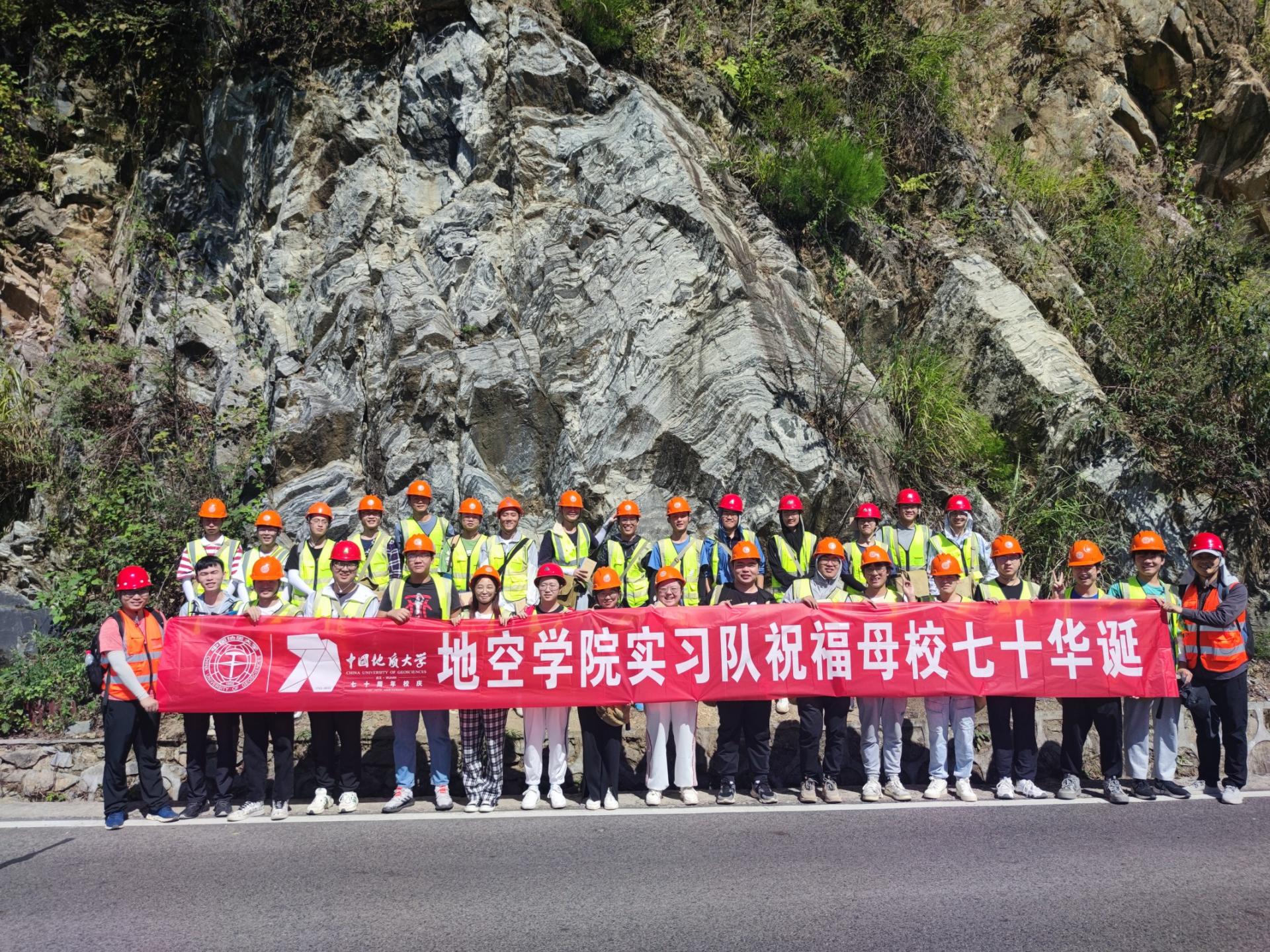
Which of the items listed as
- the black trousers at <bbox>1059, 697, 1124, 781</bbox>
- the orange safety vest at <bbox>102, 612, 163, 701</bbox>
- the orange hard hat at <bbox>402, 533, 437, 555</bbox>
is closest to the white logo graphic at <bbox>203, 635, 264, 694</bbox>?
the orange safety vest at <bbox>102, 612, 163, 701</bbox>

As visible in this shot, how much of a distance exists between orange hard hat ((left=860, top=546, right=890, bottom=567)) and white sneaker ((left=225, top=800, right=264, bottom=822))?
5.24m

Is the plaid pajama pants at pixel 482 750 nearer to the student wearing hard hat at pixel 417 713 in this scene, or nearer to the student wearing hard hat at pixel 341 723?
the student wearing hard hat at pixel 417 713

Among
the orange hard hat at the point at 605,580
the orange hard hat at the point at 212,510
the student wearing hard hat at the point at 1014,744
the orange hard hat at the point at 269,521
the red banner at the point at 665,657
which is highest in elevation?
the orange hard hat at the point at 212,510

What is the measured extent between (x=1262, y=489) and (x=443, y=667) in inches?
401

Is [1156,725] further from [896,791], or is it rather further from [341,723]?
[341,723]

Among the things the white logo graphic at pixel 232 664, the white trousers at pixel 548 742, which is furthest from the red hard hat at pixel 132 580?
the white trousers at pixel 548 742

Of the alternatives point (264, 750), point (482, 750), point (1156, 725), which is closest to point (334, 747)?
point (264, 750)

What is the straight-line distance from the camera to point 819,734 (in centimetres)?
698

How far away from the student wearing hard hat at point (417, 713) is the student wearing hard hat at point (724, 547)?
7.51 feet

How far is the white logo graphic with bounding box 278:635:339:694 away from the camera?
22.3 feet

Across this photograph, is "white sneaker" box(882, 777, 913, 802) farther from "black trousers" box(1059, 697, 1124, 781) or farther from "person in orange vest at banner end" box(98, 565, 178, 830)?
"person in orange vest at banner end" box(98, 565, 178, 830)

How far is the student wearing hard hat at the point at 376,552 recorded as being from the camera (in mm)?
8359

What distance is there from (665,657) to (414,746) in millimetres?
2116

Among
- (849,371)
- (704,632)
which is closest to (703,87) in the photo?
(849,371)
